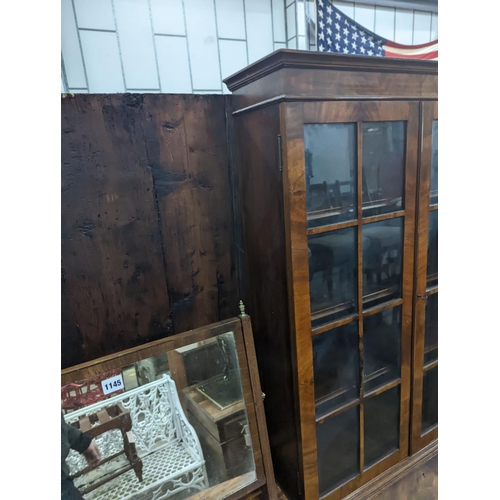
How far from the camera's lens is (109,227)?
3.28ft

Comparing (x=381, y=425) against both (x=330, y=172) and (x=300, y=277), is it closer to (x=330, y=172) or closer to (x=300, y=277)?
(x=300, y=277)

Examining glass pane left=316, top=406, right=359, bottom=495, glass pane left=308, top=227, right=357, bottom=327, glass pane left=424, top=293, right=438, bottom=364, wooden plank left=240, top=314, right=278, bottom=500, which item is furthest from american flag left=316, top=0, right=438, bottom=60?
glass pane left=316, top=406, right=359, bottom=495

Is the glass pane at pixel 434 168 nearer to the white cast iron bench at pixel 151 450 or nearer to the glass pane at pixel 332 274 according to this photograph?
the glass pane at pixel 332 274

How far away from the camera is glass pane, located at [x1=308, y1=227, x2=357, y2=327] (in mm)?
990

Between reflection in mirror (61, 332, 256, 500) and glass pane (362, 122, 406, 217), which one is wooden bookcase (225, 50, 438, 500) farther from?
reflection in mirror (61, 332, 256, 500)

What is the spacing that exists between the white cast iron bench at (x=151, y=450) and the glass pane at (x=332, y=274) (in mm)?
526

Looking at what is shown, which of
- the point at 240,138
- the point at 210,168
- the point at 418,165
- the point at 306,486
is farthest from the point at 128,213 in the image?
the point at 306,486

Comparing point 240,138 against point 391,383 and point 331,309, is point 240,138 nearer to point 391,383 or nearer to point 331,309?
point 331,309

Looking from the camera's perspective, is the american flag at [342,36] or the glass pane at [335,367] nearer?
the glass pane at [335,367]

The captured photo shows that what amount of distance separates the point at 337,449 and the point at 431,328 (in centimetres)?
55

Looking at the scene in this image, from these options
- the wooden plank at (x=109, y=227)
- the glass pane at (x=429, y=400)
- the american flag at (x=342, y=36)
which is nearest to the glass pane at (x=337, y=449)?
the glass pane at (x=429, y=400)

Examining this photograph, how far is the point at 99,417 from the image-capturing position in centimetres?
99

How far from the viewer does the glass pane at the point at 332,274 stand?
39.0 inches

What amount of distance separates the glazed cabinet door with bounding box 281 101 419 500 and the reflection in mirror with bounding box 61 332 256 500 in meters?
0.25
